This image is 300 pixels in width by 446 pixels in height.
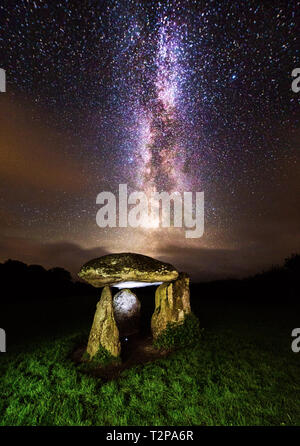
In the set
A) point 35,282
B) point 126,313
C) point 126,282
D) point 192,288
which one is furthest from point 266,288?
point 35,282

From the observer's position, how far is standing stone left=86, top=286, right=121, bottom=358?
321 inches

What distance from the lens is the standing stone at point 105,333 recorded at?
321 inches

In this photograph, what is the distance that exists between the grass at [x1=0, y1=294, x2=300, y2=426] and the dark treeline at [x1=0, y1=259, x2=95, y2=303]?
28926mm

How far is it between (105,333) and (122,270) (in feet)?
7.66

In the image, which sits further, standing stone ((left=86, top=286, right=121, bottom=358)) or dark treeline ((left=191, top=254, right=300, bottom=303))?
dark treeline ((left=191, top=254, right=300, bottom=303))

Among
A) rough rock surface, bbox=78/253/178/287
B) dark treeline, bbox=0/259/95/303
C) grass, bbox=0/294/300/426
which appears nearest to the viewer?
grass, bbox=0/294/300/426

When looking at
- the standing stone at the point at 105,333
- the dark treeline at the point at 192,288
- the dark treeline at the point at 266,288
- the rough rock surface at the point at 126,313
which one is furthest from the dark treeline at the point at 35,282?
the standing stone at the point at 105,333

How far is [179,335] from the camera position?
9.19 metres

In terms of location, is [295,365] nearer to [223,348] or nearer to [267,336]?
[223,348]

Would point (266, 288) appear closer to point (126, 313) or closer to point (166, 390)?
point (126, 313)

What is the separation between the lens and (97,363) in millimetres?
7816

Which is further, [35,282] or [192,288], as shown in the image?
[35,282]

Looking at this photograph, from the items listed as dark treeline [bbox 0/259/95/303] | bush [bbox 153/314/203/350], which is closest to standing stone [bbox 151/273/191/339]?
bush [bbox 153/314/203/350]

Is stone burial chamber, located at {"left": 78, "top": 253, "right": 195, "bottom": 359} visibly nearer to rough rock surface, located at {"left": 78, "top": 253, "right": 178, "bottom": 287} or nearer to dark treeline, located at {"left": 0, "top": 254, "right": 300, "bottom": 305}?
rough rock surface, located at {"left": 78, "top": 253, "right": 178, "bottom": 287}
